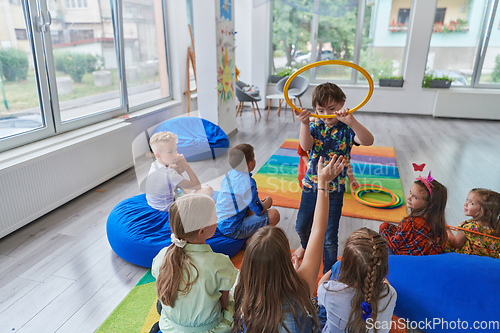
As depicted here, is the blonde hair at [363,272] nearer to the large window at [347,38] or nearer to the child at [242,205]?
the child at [242,205]

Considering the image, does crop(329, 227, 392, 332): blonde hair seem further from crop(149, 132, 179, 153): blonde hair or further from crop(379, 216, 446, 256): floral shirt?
crop(379, 216, 446, 256): floral shirt

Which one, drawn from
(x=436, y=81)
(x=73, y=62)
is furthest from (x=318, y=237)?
(x=436, y=81)

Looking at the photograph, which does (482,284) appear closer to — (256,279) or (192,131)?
(256,279)

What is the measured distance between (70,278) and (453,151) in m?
4.72

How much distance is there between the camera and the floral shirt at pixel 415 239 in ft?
6.16

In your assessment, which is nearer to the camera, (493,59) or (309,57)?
(493,59)

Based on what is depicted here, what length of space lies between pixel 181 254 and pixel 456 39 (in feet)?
25.4

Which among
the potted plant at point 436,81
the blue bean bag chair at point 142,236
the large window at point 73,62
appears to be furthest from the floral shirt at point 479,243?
the potted plant at point 436,81

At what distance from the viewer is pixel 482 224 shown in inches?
73.3

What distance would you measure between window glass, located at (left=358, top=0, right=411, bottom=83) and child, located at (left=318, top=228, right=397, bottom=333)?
6.91 metres

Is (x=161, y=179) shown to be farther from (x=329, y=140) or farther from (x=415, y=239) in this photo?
(x=415, y=239)

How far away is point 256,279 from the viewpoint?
980mm

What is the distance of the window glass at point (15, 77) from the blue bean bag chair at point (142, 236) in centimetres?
129

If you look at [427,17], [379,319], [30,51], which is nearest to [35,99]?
[30,51]
